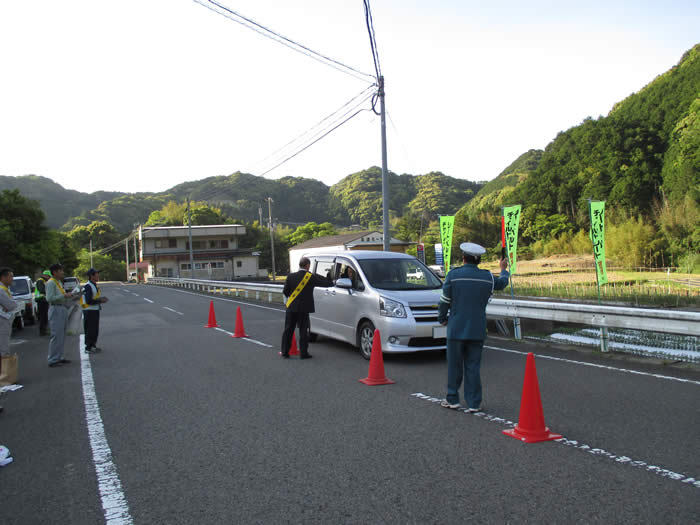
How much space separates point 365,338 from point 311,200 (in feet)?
390

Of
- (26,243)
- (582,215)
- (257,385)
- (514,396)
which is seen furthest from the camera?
(582,215)

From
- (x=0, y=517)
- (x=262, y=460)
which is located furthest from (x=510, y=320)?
(x=0, y=517)

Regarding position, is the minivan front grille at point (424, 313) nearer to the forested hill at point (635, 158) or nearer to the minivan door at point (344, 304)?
the minivan door at point (344, 304)

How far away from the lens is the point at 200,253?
251 feet

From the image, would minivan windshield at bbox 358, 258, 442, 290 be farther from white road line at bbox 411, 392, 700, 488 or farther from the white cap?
white road line at bbox 411, 392, 700, 488

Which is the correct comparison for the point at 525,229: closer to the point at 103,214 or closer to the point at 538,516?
the point at 538,516

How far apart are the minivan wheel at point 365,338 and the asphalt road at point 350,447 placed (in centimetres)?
54

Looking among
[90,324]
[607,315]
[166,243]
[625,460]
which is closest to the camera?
[625,460]

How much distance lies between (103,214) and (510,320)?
119 m

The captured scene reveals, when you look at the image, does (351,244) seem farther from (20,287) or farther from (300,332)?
→ (300,332)

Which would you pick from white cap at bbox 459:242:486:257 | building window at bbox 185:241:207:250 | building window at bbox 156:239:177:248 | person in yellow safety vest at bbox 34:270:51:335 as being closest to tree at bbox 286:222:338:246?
building window at bbox 185:241:207:250

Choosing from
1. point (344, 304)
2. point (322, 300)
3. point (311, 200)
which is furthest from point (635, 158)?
point (311, 200)

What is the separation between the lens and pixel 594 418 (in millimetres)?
5688

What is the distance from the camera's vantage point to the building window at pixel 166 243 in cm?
7762
